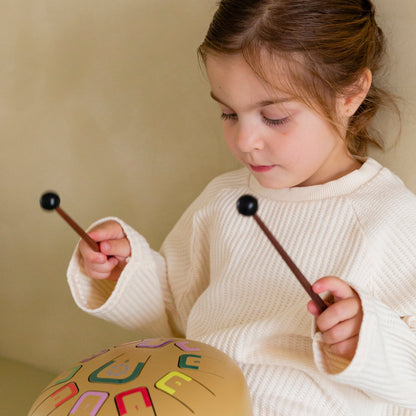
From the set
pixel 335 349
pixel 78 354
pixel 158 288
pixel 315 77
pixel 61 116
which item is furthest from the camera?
pixel 78 354

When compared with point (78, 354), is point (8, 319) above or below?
above

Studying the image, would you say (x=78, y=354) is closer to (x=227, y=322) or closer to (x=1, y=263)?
(x=1, y=263)

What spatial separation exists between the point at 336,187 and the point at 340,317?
22 cm

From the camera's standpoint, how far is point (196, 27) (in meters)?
0.92

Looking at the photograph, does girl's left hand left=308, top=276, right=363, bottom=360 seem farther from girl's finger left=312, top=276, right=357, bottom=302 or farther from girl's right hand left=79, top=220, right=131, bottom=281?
girl's right hand left=79, top=220, right=131, bottom=281

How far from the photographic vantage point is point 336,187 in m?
0.74

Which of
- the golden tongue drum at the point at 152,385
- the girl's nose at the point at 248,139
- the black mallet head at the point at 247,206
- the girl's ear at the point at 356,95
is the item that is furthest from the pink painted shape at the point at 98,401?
the girl's ear at the point at 356,95

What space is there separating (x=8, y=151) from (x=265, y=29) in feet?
2.05

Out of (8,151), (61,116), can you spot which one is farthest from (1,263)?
(61,116)

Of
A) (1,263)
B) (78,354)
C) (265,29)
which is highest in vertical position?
(265,29)

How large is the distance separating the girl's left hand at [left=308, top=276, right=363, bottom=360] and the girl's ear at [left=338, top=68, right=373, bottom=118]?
0.82 feet

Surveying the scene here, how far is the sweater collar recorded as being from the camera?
2.43 feet

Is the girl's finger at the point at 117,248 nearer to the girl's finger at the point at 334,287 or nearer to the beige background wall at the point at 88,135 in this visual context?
the beige background wall at the point at 88,135

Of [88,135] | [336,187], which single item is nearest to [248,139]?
[336,187]
